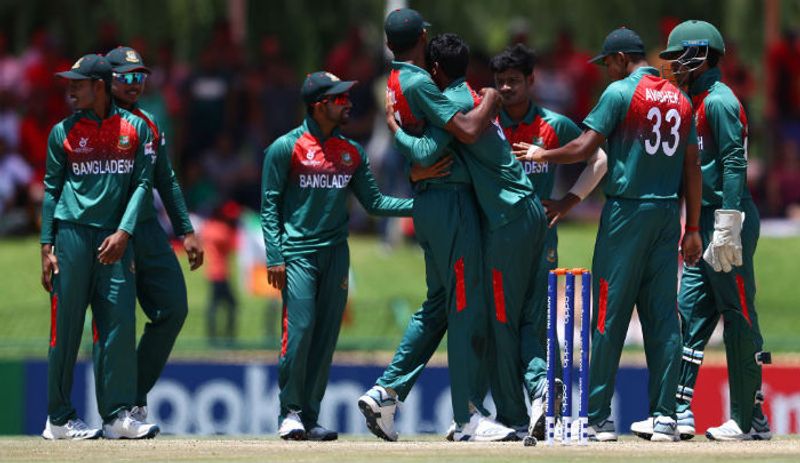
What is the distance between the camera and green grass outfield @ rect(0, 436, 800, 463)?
10.1 meters

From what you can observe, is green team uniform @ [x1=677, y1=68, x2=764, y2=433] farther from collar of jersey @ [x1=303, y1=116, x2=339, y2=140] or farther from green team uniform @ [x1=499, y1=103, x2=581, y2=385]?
collar of jersey @ [x1=303, y1=116, x2=339, y2=140]

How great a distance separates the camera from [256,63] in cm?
2531

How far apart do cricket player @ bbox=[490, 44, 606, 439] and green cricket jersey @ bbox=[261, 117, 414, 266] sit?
95 centimetres

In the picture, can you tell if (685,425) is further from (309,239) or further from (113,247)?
(113,247)

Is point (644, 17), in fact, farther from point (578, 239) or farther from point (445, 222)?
point (445, 222)

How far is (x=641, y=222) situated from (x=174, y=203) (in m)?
3.28

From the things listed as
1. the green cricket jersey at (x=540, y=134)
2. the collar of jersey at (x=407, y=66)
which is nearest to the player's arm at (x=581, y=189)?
the green cricket jersey at (x=540, y=134)

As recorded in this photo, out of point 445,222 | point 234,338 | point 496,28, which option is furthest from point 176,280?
point 496,28

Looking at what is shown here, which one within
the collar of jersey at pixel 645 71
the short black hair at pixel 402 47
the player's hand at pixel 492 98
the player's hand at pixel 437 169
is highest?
the short black hair at pixel 402 47

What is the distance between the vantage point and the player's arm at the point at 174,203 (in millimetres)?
12352

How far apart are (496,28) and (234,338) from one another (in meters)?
11.0

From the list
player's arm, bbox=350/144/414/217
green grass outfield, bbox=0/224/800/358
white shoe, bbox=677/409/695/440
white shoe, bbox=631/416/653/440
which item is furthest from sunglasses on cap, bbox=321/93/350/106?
green grass outfield, bbox=0/224/800/358

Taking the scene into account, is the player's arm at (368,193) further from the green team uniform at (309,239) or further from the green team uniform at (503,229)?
the green team uniform at (503,229)

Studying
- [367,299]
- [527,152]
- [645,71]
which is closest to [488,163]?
[527,152]
